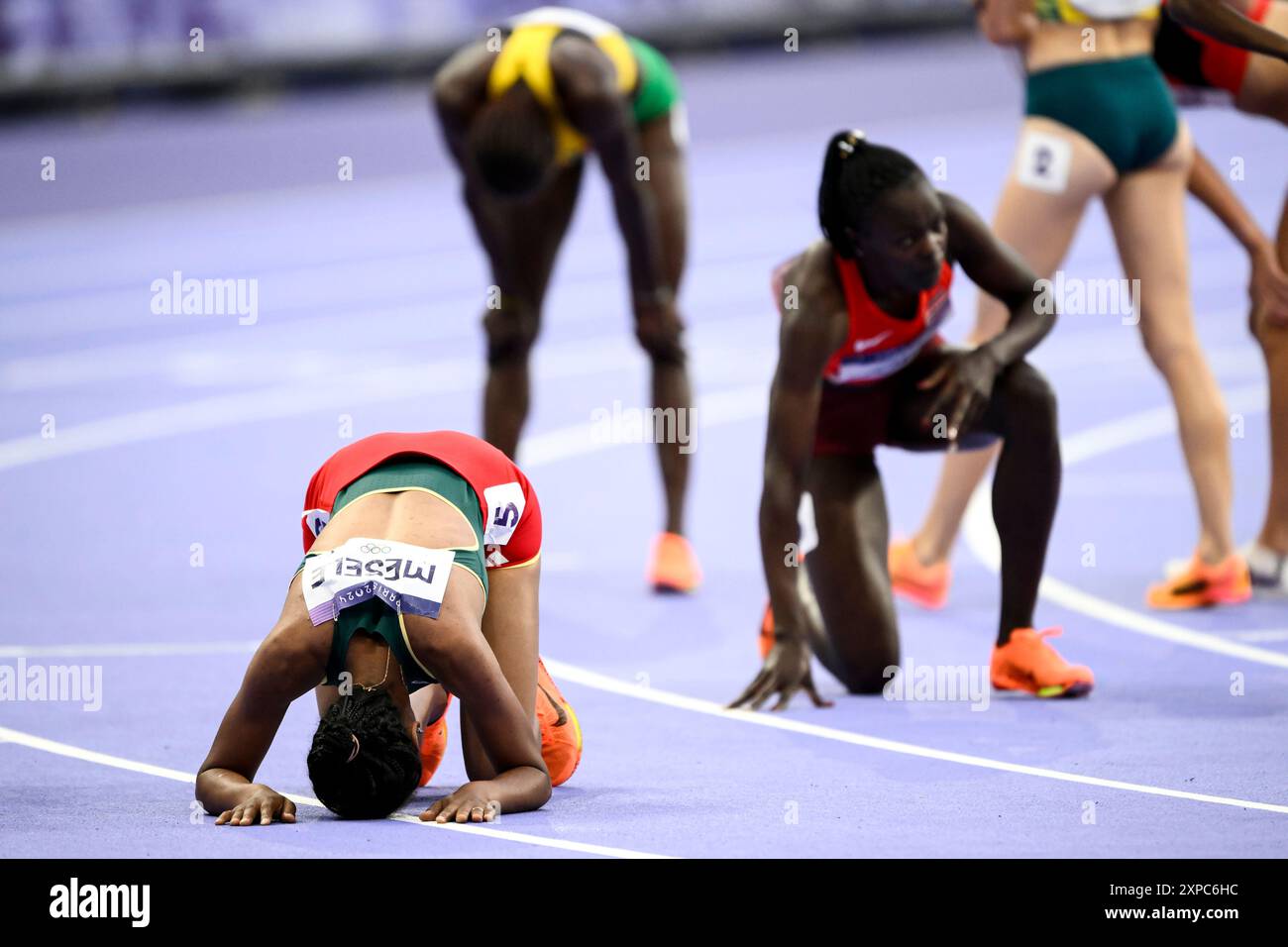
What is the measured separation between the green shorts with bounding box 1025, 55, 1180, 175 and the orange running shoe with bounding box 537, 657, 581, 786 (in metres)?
2.99

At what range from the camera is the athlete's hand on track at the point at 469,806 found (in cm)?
432

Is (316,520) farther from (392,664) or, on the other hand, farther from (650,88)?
(650,88)

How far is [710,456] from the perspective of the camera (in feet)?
32.7

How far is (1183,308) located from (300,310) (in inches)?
346

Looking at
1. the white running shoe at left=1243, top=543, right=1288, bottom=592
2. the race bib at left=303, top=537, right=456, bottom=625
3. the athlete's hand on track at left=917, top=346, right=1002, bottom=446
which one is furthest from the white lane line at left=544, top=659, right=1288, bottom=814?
the white running shoe at left=1243, top=543, right=1288, bottom=592

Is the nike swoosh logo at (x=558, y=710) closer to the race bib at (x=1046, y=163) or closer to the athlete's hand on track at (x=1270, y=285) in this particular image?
the race bib at (x=1046, y=163)

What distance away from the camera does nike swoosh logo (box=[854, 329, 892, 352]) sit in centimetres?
573

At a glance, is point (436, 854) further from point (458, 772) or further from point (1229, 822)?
point (1229, 822)

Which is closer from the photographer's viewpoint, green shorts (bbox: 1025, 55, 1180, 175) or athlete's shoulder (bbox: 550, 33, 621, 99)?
green shorts (bbox: 1025, 55, 1180, 175)

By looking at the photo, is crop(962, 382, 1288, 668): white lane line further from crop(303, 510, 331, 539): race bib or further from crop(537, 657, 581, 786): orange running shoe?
crop(303, 510, 331, 539): race bib

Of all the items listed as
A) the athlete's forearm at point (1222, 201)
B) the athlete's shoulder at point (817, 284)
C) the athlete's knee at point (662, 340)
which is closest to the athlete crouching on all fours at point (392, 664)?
the athlete's shoulder at point (817, 284)

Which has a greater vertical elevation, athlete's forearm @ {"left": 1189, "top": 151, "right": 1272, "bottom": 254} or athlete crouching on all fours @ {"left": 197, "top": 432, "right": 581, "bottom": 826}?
athlete's forearm @ {"left": 1189, "top": 151, "right": 1272, "bottom": 254}

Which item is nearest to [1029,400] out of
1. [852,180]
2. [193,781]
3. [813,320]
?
[813,320]
